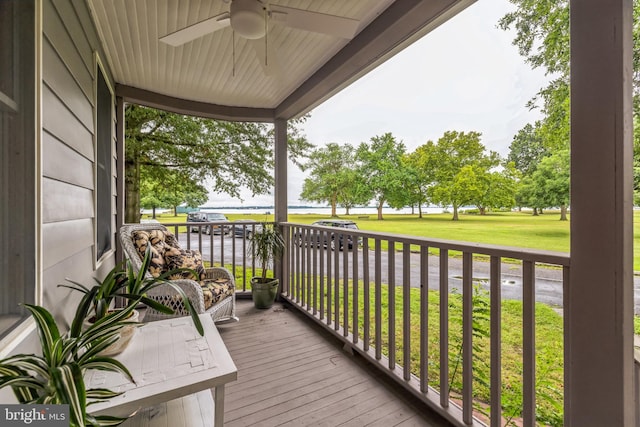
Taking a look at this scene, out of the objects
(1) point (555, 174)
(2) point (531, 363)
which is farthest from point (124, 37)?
(2) point (531, 363)

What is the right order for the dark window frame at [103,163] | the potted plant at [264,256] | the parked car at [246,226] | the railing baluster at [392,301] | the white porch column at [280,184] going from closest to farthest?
the railing baluster at [392,301]
the dark window frame at [103,163]
the potted plant at [264,256]
the parked car at [246,226]
the white porch column at [280,184]

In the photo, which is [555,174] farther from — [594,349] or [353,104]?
[353,104]

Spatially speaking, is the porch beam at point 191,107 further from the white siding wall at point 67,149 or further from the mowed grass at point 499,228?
the mowed grass at point 499,228

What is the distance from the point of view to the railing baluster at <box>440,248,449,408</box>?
5.86 ft

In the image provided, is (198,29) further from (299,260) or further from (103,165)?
(299,260)

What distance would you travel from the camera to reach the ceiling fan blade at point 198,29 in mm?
1905

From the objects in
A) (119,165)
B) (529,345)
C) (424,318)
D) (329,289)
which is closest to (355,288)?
(329,289)

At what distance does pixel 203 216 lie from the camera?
4711mm

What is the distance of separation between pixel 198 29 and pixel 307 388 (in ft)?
8.38

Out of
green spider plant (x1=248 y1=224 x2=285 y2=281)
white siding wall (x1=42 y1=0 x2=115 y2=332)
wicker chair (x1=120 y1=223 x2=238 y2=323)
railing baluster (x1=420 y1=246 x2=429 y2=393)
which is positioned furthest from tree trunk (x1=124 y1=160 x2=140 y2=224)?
railing baluster (x1=420 y1=246 x2=429 y2=393)

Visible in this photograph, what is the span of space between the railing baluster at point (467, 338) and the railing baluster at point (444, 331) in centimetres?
12

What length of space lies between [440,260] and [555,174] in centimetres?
73

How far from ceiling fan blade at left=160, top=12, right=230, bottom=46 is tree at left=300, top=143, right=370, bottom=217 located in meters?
1.64

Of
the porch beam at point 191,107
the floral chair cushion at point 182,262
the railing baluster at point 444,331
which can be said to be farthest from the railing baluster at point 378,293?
the porch beam at point 191,107
